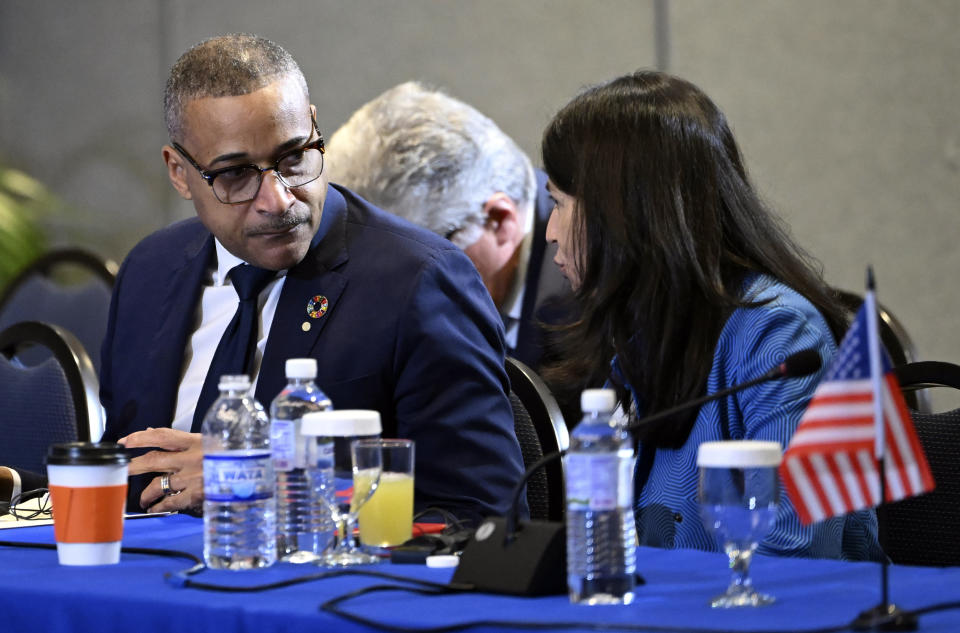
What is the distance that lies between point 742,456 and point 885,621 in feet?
0.64

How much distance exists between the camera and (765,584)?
1.24m

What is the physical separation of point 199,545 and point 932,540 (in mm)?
1039

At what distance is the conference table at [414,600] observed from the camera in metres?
1.10

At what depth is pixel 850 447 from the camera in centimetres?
112

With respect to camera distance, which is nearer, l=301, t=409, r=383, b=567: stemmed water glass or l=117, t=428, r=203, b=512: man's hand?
l=301, t=409, r=383, b=567: stemmed water glass

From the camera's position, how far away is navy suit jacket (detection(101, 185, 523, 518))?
6.73 feet

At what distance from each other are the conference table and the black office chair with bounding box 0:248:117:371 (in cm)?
253

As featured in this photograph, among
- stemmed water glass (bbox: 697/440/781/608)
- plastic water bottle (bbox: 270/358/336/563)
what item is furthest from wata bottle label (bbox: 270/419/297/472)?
stemmed water glass (bbox: 697/440/781/608)

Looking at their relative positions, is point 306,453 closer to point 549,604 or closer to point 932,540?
point 549,604

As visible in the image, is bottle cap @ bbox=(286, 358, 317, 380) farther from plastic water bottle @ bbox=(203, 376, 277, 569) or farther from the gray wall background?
the gray wall background

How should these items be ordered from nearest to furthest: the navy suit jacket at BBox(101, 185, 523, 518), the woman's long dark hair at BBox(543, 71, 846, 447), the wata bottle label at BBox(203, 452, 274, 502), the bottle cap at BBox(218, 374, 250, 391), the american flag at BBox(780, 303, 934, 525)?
the american flag at BBox(780, 303, 934, 525) → the wata bottle label at BBox(203, 452, 274, 502) → the bottle cap at BBox(218, 374, 250, 391) → the woman's long dark hair at BBox(543, 71, 846, 447) → the navy suit jacket at BBox(101, 185, 523, 518)

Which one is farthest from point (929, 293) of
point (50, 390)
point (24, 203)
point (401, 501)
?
point (24, 203)

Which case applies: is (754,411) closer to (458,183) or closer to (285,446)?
(285,446)

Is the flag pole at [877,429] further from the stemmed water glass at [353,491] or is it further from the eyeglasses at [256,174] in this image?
the eyeglasses at [256,174]
